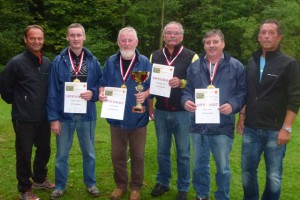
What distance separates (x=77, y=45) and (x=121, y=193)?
7.09 ft

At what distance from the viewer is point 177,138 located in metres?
5.21

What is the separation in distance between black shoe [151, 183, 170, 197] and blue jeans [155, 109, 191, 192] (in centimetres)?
30

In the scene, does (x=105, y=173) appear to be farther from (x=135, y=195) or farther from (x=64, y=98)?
(x=64, y=98)

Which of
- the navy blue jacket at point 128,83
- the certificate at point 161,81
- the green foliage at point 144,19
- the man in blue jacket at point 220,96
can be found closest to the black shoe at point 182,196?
the man in blue jacket at point 220,96

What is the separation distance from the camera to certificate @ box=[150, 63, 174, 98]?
5039mm

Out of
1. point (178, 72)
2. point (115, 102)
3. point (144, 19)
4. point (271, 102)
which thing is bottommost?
A: point (115, 102)

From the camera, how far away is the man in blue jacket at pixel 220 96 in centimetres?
448

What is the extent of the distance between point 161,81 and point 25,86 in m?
1.77

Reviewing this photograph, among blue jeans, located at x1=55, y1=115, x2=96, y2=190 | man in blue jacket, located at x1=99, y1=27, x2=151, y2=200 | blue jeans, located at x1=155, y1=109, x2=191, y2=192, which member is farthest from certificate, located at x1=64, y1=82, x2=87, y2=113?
blue jeans, located at x1=155, y1=109, x2=191, y2=192

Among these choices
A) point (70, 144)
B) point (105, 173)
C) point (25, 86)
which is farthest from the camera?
point (105, 173)

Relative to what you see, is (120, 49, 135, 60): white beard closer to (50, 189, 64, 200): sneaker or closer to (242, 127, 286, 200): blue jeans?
(242, 127, 286, 200): blue jeans

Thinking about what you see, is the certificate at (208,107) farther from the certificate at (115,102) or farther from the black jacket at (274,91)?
the certificate at (115,102)

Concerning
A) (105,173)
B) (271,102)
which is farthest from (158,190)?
(271,102)

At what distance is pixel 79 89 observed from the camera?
195 inches
